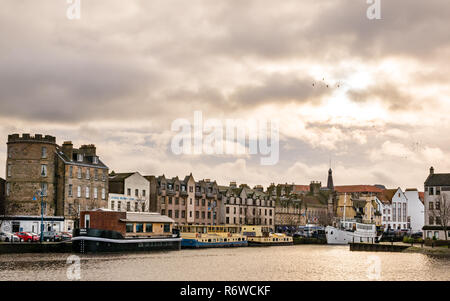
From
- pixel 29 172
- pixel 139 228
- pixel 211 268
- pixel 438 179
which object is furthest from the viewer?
pixel 438 179

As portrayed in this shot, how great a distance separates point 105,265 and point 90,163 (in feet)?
151

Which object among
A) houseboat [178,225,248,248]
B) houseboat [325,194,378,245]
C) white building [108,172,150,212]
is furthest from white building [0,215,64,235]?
houseboat [325,194,378,245]

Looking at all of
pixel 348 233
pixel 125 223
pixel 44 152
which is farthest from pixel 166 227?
pixel 348 233

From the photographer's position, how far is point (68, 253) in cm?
6844

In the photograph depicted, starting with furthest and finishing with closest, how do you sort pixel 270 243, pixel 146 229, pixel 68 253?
pixel 270 243, pixel 146 229, pixel 68 253

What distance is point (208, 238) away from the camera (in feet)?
305

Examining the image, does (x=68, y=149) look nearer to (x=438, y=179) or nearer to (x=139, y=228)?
(x=139, y=228)

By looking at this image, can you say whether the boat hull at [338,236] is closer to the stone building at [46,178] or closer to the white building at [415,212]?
the stone building at [46,178]

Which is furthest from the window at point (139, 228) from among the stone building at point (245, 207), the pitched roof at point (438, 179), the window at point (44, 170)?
the pitched roof at point (438, 179)

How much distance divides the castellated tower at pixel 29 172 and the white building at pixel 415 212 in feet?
388

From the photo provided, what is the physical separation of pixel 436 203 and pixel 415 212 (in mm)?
71049

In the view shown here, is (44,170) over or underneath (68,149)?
underneath
